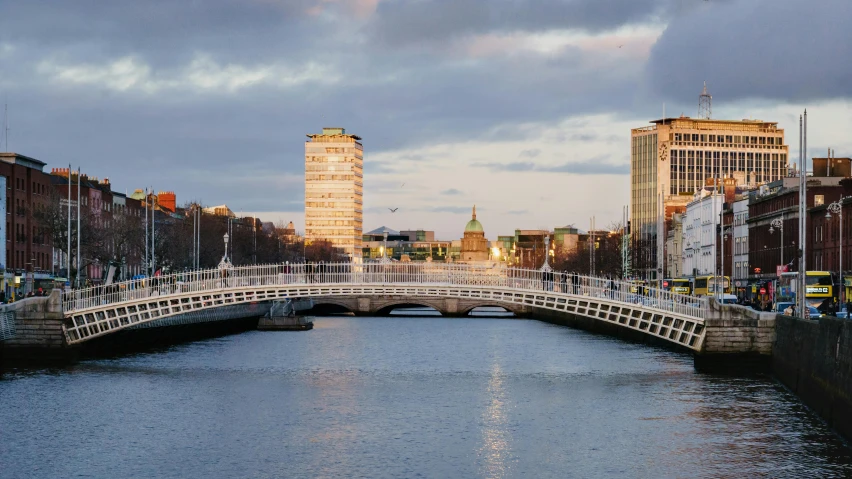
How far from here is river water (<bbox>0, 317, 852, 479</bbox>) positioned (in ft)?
116

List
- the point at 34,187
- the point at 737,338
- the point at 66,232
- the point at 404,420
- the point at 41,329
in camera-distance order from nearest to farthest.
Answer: the point at 404,420
the point at 737,338
the point at 41,329
the point at 66,232
the point at 34,187

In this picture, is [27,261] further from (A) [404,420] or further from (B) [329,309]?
(A) [404,420]

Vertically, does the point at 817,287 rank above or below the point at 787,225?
below

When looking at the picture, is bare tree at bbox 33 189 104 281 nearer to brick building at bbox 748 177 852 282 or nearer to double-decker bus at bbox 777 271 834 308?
double-decker bus at bbox 777 271 834 308

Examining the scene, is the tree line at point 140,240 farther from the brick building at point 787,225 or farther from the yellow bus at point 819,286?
the yellow bus at point 819,286

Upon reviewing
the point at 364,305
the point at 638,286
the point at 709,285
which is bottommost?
the point at 364,305

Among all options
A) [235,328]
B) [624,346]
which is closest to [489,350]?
[624,346]

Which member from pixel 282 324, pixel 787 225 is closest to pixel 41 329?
pixel 282 324

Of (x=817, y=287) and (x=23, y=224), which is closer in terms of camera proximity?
(x=817, y=287)

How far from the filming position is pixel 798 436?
38.6 m

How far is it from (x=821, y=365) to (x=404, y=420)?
1275 cm

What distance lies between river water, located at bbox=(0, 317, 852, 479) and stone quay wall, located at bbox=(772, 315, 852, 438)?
2.23ft

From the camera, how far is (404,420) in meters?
43.7

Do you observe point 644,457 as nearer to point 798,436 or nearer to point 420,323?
point 798,436
